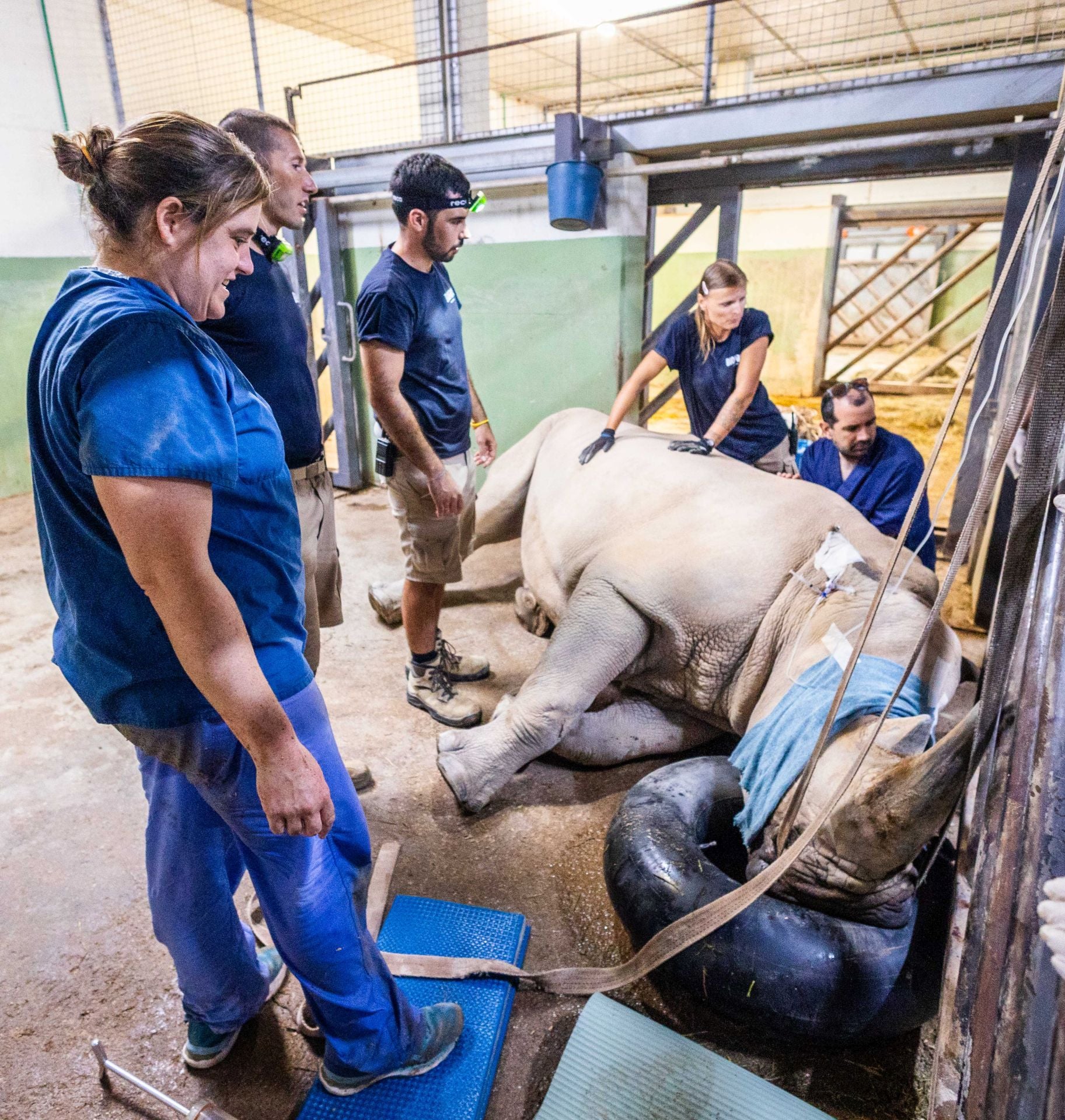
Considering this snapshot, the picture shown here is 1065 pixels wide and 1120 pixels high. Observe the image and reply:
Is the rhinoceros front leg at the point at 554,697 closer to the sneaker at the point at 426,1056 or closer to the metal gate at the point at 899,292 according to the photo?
the sneaker at the point at 426,1056

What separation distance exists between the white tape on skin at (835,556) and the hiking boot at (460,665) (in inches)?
68.7

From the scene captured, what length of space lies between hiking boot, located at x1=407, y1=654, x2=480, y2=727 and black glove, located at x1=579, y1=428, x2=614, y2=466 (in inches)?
51.1

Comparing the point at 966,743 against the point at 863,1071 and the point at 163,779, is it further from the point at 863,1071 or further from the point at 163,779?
the point at 163,779

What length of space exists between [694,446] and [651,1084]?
2779mm

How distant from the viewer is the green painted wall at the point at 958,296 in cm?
1270

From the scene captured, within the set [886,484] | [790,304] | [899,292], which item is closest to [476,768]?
[886,484]

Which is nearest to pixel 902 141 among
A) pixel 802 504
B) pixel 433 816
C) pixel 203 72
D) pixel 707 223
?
pixel 802 504

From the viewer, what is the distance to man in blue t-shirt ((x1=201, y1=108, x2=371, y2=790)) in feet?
7.27

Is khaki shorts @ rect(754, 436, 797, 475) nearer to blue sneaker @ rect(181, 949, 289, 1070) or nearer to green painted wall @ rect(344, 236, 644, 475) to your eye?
green painted wall @ rect(344, 236, 644, 475)

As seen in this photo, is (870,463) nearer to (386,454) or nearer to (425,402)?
(425,402)

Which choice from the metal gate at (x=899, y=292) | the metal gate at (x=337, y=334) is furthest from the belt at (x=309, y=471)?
the metal gate at (x=899, y=292)

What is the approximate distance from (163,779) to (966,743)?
1664 mm

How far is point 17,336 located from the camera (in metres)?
6.76

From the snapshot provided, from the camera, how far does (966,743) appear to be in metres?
1.52
